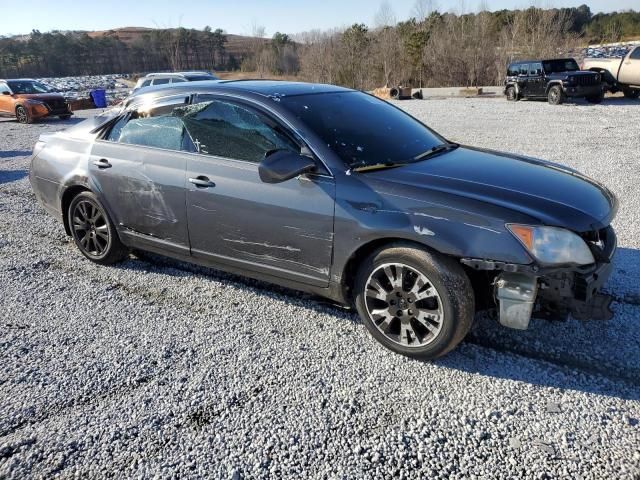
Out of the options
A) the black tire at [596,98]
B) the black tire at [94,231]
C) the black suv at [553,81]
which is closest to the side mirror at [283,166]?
the black tire at [94,231]

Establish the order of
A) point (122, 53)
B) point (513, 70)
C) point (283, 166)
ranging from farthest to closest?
1. point (122, 53)
2. point (513, 70)
3. point (283, 166)

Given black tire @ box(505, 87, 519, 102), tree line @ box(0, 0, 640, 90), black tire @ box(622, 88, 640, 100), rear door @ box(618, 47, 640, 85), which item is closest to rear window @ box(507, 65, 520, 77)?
black tire @ box(505, 87, 519, 102)

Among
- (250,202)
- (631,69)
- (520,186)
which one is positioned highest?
(631,69)

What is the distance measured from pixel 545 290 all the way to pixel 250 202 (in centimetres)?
195

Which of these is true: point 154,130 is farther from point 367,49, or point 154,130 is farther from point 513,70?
point 367,49

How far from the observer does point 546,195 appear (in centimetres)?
293

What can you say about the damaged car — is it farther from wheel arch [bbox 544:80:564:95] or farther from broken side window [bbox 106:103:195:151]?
wheel arch [bbox 544:80:564:95]

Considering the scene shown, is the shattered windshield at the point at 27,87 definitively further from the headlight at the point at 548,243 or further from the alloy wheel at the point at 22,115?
the headlight at the point at 548,243

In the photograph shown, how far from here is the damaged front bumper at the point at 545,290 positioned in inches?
104

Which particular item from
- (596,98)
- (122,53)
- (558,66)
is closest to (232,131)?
(596,98)

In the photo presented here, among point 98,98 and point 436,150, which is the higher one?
point 436,150

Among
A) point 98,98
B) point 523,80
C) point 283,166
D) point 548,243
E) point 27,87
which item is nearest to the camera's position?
point 548,243

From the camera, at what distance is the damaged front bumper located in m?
2.63

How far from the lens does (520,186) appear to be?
→ 3014 millimetres
